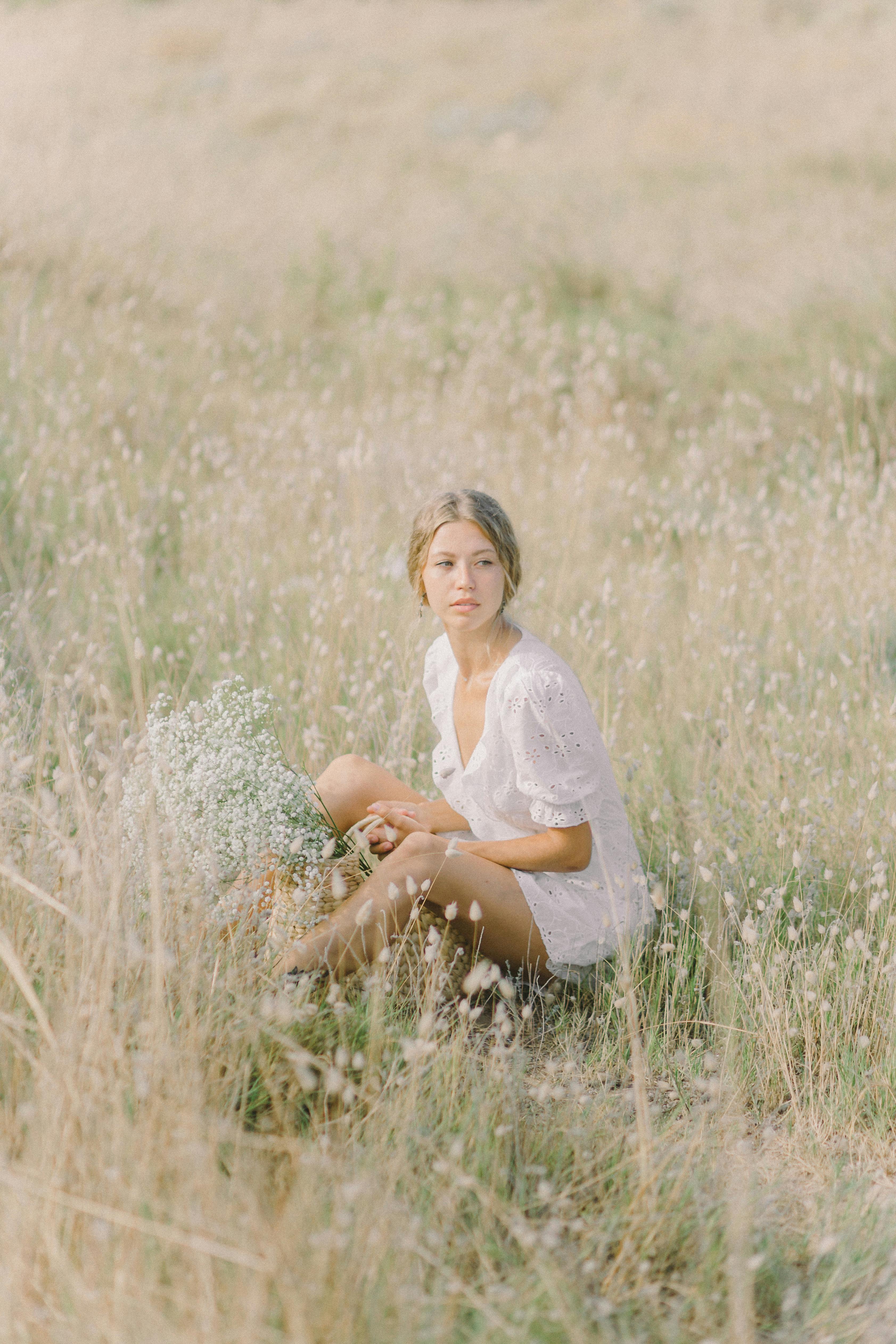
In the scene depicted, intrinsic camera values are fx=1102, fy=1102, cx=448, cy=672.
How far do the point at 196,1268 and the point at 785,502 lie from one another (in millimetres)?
4297

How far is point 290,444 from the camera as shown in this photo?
5.29m

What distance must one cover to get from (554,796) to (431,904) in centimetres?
38

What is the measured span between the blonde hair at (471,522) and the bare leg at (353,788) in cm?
53

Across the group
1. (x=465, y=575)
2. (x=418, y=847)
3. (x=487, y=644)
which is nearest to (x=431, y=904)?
(x=418, y=847)

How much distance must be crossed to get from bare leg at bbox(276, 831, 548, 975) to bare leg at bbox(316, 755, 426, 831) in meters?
0.28

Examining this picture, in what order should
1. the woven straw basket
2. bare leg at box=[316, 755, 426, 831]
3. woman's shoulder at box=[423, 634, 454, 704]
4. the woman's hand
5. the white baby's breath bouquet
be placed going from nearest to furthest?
the woven straw basket → the white baby's breath bouquet → the woman's hand → bare leg at box=[316, 755, 426, 831] → woman's shoulder at box=[423, 634, 454, 704]

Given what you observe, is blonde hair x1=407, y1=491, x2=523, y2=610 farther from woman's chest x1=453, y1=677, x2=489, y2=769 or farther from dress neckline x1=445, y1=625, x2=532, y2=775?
woman's chest x1=453, y1=677, x2=489, y2=769

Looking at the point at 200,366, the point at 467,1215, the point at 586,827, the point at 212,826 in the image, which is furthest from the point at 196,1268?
the point at 200,366

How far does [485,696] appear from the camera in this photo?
271 cm

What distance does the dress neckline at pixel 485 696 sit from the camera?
260cm

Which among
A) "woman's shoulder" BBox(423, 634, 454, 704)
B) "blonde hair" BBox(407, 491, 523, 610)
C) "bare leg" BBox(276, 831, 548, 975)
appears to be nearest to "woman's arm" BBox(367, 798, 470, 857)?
"bare leg" BBox(276, 831, 548, 975)

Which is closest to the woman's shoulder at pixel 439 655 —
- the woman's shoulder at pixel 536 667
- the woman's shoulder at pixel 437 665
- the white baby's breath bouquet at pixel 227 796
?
the woman's shoulder at pixel 437 665

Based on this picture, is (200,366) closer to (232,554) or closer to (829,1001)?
(232,554)

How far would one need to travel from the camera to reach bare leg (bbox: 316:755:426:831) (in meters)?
2.79
